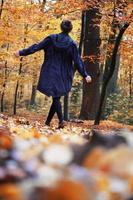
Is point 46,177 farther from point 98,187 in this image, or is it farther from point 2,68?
point 2,68

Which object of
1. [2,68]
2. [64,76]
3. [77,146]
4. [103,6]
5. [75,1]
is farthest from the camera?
[2,68]

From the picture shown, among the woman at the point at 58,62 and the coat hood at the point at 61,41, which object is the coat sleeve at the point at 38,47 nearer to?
the woman at the point at 58,62

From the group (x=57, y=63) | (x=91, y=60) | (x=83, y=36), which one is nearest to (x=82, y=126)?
(x=57, y=63)

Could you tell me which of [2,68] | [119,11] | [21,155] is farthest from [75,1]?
[21,155]

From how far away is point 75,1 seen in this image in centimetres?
1708

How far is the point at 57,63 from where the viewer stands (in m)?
8.75

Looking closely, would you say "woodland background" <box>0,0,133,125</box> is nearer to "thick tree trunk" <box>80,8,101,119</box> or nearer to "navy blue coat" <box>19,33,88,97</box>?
"thick tree trunk" <box>80,8,101,119</box>

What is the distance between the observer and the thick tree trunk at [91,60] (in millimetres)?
18328

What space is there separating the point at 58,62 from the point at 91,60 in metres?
9.10

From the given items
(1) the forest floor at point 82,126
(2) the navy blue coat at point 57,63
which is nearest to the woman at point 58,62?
(2) the navy blue coat at point 57,63

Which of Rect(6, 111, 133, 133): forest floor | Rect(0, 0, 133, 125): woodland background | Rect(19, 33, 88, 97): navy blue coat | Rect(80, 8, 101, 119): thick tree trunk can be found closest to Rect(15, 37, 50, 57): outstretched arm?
Rect(19, 33, 88, 97): navy blue coat

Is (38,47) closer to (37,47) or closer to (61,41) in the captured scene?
(37,47)

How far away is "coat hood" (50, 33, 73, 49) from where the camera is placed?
27.8 ft

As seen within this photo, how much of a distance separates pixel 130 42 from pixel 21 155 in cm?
1559
